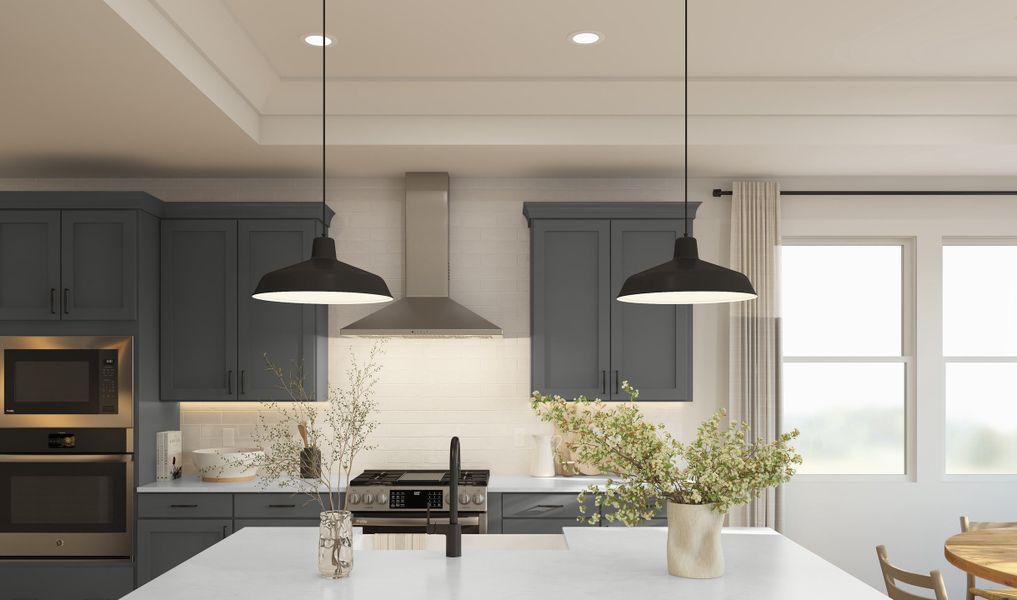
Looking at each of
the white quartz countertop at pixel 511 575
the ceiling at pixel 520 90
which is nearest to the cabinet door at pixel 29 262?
the ceiling at pixel 520 90

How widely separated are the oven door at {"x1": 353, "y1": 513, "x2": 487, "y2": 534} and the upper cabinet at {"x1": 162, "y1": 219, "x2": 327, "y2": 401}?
0.90 meters

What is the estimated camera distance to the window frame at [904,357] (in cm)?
509

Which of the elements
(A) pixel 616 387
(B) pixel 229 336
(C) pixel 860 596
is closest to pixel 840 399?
(A) pixel 616 387

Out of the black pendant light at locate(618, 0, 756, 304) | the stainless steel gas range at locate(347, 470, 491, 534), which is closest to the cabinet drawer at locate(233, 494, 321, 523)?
the stainless steel gas range at locate(347, 470, 491, 534)

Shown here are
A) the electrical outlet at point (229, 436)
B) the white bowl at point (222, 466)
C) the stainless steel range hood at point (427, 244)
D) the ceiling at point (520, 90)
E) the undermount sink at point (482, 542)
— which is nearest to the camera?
the undermount sink at point (482, 542)

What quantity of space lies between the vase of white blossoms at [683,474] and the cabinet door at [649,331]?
90.0 inches

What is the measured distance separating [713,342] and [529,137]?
1.79 m

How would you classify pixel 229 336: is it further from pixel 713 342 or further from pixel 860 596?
pixel 860 596

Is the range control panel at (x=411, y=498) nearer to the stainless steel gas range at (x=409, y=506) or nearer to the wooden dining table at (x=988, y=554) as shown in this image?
the stainless steel gas range at (x=409, y=506)

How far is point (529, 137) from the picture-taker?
4297 mm

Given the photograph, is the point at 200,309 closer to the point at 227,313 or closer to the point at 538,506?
the point at 227,313

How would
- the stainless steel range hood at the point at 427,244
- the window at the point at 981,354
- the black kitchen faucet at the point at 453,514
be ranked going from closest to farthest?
the black kitchen faucet at the point at 453,514 < the stainless steel range hood at the point at 427,244 < the window at the point at 981,354

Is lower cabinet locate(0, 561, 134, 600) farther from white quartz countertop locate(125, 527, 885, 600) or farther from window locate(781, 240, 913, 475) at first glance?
window locate(781, 240, 913, 475)

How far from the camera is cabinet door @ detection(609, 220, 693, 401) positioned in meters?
4.75
